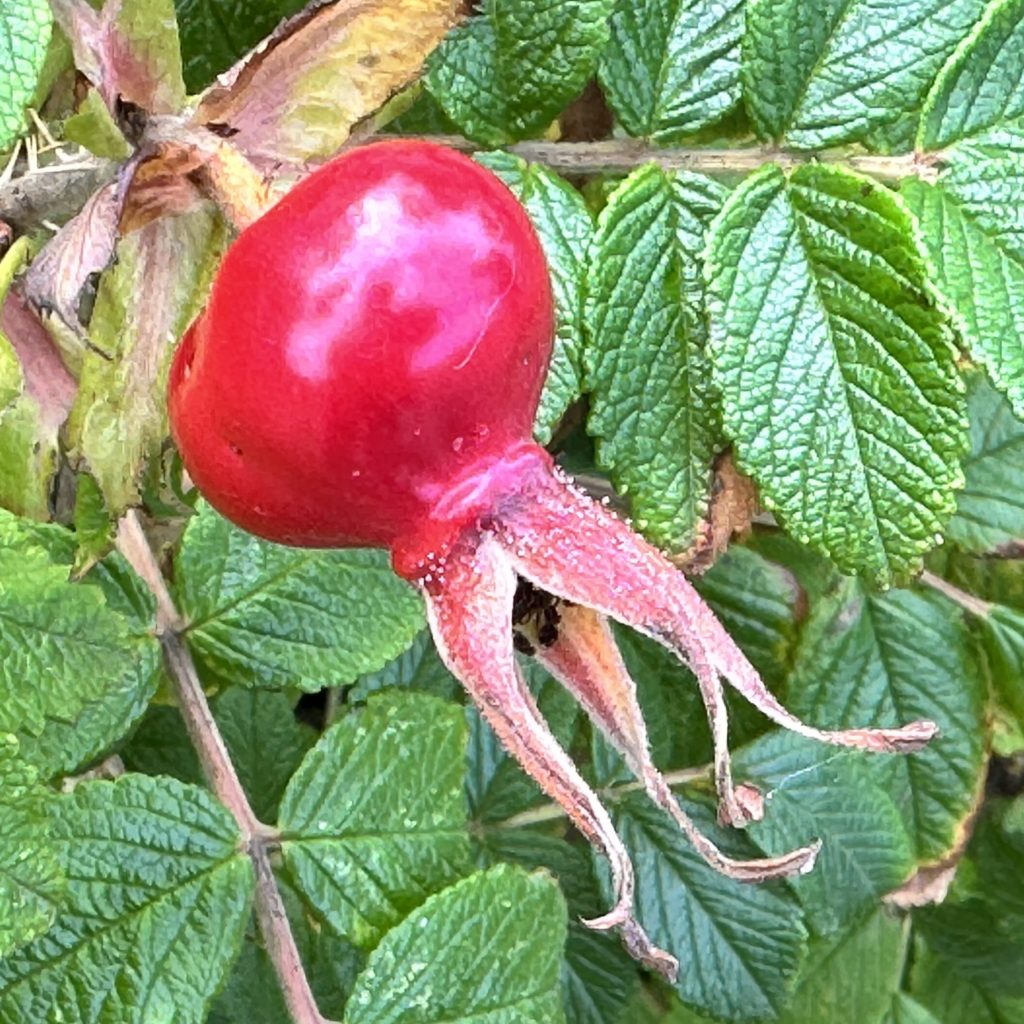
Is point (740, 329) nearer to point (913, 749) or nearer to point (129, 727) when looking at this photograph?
point (913, 749)

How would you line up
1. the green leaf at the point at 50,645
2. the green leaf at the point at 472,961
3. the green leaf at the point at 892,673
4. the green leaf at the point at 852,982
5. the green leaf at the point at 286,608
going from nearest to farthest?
the green leaf at the point at 50,645, the green leaf at the point at 472,961, the green leaf at the point at 286,608, the green leaf at the point at 892,673, the green leaf at the point at 852,982

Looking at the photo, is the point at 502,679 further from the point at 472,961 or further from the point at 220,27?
the point at 220,27

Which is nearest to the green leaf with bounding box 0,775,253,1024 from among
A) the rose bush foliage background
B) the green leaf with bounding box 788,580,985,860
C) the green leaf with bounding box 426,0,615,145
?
the rose bush foliage background

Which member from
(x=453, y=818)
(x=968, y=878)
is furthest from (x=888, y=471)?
(x=968, y=878)

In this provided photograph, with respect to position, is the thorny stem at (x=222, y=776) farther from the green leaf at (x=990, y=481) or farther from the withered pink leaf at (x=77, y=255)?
the green leaf at (x=990, y=481)

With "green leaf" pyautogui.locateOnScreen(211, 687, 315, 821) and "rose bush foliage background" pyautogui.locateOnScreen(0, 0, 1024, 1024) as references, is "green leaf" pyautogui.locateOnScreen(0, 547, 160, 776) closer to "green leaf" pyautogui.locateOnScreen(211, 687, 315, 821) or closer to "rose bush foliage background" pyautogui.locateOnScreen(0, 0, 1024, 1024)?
"rose bush foliage background" pyautogui.locateOnScreen(0, 0, 1024, 1024)

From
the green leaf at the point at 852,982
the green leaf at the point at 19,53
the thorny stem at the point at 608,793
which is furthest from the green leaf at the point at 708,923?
the green leaf at the point at 19,53
